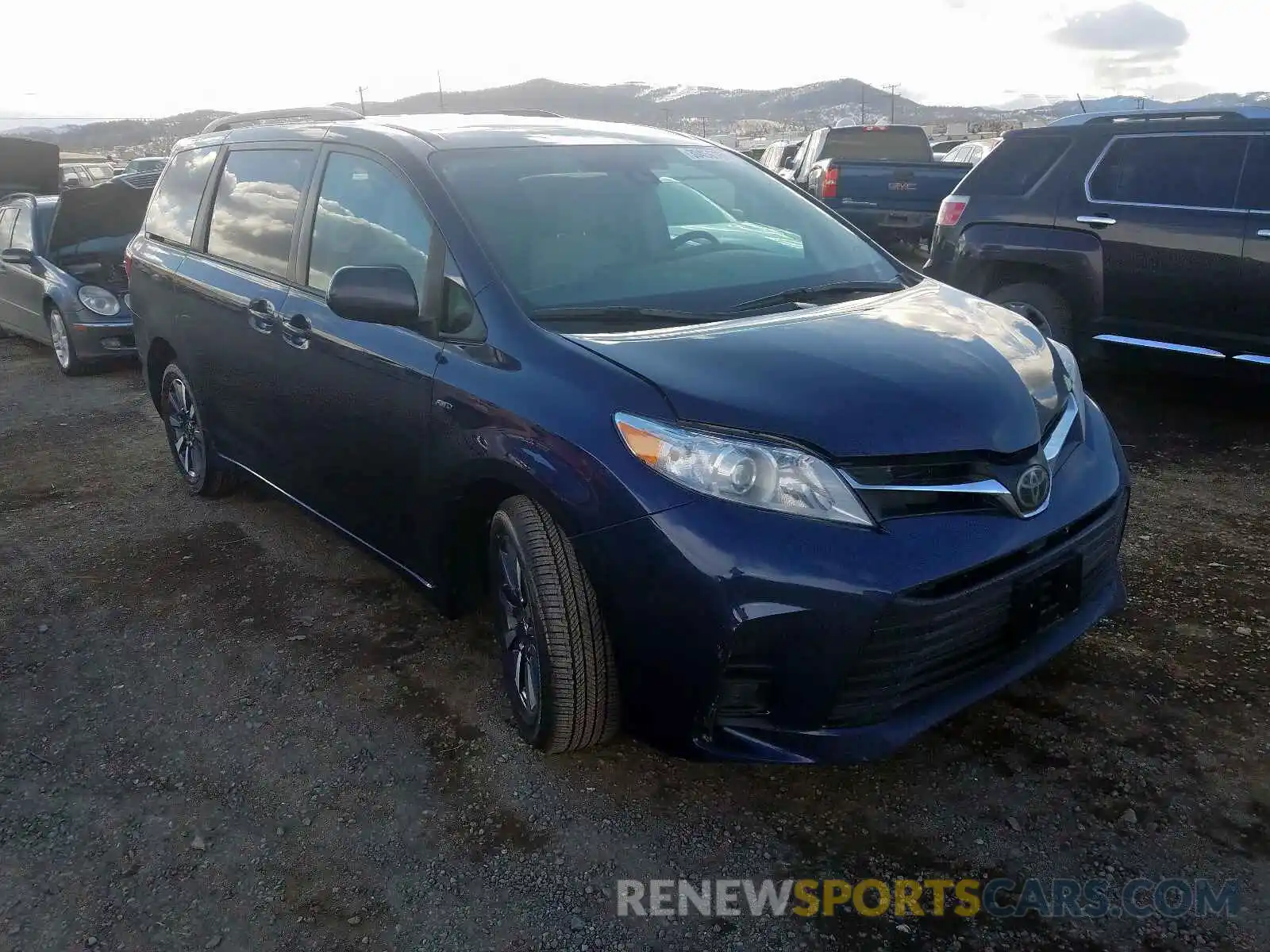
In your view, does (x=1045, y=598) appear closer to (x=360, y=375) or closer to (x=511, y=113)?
(x=360, y=375)

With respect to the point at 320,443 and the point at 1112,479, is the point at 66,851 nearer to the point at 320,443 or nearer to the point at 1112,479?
the point at 320,443

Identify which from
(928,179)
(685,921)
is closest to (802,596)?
(685,921)

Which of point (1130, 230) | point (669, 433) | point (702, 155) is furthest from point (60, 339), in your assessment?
point (1130, 230)

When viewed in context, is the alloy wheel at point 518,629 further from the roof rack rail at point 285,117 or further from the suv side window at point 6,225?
the suv side window at point 6,225

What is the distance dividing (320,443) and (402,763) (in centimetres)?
128

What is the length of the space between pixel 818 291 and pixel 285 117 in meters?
2.84

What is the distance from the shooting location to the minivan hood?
8.06 feet

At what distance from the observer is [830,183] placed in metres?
11.7

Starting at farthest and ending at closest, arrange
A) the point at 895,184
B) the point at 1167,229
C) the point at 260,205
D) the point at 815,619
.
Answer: the point at 895,184, the point at 1167,229, the point at 260,205, the point at 815,619

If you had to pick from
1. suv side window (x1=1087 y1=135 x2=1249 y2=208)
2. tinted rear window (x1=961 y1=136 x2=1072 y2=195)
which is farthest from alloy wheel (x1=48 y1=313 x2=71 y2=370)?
suv side window (x1=1087 y1=135 x2=1249 y2=208)

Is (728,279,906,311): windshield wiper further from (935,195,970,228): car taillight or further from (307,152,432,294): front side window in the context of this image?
(935,195,970,228): car taillight

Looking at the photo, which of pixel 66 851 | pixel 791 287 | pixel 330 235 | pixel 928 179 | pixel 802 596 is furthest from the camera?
pixel 928 179

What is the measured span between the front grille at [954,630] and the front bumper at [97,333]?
7.73 m

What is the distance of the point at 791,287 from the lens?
130 inches
